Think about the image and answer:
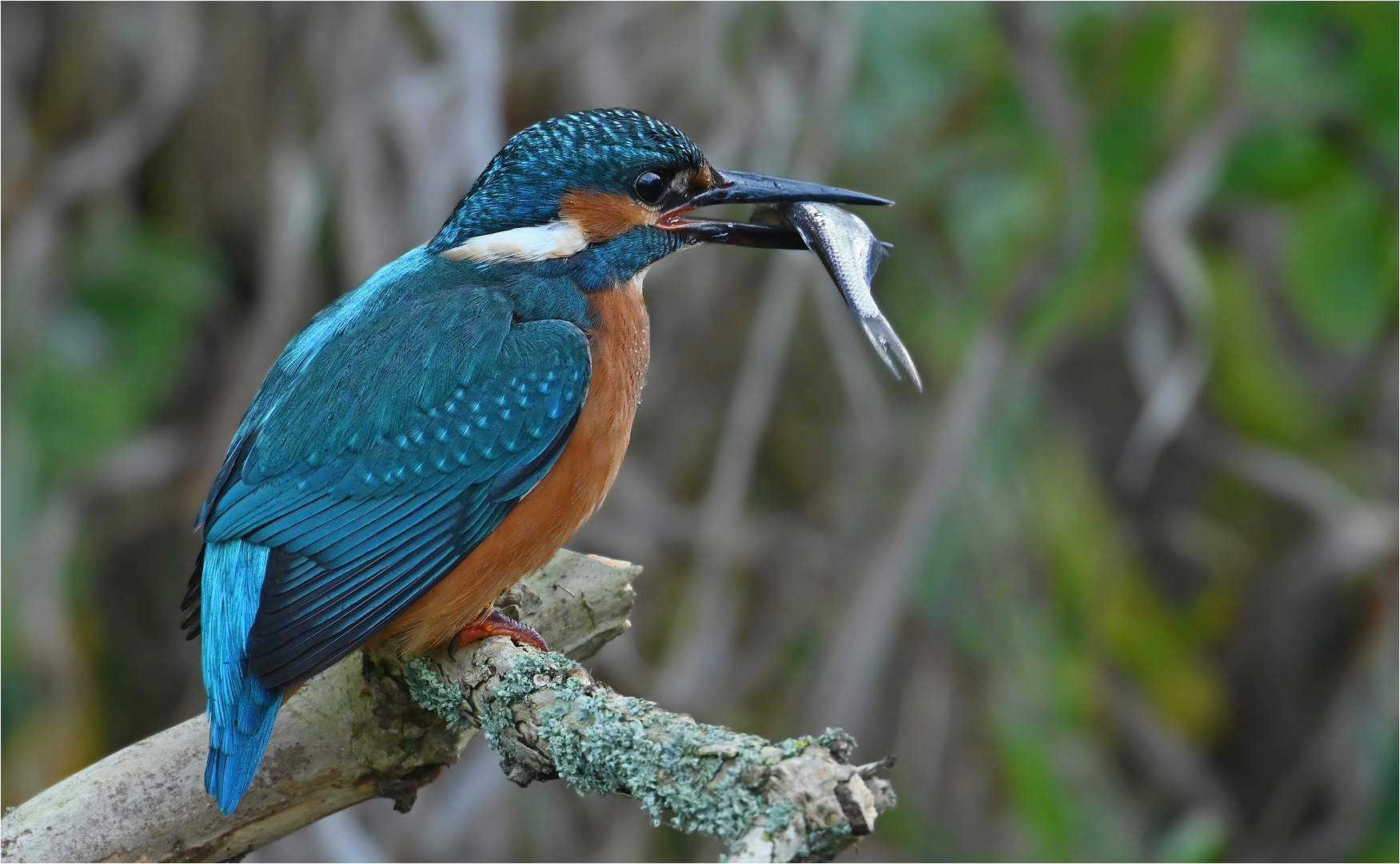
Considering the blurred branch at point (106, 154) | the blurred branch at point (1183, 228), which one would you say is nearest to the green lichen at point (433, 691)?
the blurred branch at point (106, 154)

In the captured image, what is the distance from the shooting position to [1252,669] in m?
4.62

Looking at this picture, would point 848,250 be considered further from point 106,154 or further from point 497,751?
point 106,154

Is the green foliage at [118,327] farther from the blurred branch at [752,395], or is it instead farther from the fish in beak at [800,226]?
the fish in beak at [800,226]

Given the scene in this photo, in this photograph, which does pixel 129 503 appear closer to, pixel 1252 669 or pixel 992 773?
pixel 992 773

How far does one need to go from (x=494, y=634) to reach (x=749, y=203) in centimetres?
92

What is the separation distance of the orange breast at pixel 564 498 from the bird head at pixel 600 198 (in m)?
0.10

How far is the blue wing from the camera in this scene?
204 cm

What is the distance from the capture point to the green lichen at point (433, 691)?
202cm

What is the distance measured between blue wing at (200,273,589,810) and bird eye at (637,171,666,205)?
0.30 meters

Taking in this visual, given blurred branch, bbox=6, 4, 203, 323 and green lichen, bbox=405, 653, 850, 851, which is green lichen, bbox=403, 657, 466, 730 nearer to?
green lichen, bbox=405, 653, 850, 851

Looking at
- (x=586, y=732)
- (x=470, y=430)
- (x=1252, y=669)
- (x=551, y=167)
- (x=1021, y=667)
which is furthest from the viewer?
(x=1252, y=669)

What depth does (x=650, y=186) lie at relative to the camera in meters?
2.50

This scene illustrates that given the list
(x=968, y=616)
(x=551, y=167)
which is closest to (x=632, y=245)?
(x=551, y=167)

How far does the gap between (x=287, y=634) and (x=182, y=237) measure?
2151 mm
